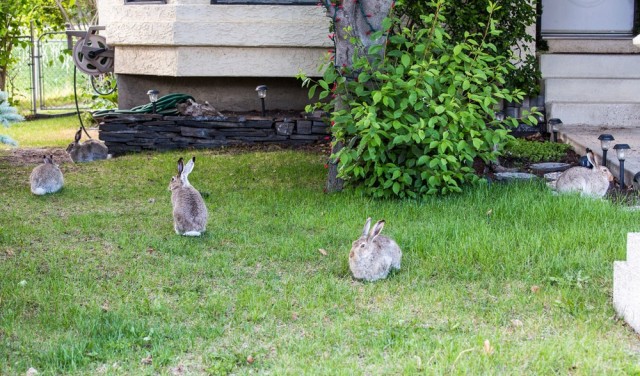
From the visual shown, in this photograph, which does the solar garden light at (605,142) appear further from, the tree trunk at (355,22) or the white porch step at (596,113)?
the white porch step at (596,113)

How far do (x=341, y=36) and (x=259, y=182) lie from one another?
2.09m

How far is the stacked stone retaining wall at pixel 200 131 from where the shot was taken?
1290 cm

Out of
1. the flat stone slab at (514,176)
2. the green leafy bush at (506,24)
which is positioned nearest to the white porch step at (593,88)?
the green leafy bush at (506,24)

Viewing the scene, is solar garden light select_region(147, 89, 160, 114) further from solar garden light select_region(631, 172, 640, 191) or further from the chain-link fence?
solar garden light select_region(631, 172, 640, 191)

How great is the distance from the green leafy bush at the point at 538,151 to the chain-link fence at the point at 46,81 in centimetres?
1057

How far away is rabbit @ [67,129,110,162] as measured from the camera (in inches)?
472

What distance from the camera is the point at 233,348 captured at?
5027mm

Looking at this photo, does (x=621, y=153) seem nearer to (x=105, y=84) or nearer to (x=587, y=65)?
(x=587, y=65)

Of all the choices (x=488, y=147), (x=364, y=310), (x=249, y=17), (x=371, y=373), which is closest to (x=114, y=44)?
(x=249, y=17)

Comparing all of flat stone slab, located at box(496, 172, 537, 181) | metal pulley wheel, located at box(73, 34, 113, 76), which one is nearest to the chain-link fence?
Answer: metal pulley wheel, located at box(73, 34, 113, 76)

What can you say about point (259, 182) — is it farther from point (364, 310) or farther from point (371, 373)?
point (371, 373)

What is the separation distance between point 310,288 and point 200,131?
7202 millimetres

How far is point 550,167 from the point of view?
33.0ft

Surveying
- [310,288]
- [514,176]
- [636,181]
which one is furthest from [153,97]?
[310,288]
